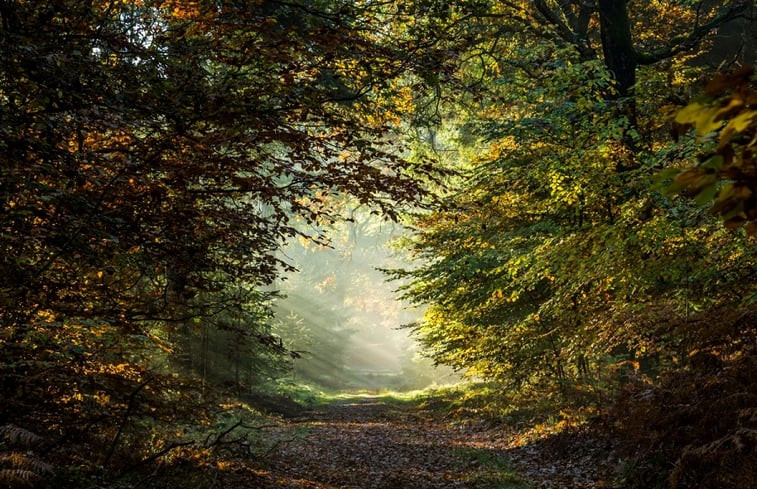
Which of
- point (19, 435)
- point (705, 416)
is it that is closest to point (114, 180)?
point (19, 435)

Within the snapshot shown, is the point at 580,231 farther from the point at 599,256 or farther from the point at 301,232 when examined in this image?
the point at 301,232

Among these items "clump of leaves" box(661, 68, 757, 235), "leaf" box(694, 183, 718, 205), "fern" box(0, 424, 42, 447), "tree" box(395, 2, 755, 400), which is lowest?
"fern" box(0, 424, 42, 447)

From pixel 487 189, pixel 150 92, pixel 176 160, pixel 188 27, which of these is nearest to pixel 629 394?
pixel 487 189

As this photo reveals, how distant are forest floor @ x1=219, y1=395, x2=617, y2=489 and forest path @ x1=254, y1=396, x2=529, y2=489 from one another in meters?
0.02

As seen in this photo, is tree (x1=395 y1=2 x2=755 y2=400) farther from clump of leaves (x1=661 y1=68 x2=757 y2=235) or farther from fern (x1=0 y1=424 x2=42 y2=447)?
fern (x1=0 y1=424 x2=42 y2=447)

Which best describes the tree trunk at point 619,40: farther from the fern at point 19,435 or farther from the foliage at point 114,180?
the fern at point 19,435

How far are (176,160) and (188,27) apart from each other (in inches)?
67.3

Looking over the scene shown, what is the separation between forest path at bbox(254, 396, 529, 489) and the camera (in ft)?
24.6

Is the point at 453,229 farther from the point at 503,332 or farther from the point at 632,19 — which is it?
the point at 632,19

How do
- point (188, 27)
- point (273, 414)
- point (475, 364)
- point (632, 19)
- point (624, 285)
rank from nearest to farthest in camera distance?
point (188, 27) → point (624, 285) → point (475, 364) → point (632, 19) → point (273, 414)

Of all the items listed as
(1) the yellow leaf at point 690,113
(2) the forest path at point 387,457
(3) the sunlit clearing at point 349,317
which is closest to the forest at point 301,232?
(1) the yellow leaf at point 690,113

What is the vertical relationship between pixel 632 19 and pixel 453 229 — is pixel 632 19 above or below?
above

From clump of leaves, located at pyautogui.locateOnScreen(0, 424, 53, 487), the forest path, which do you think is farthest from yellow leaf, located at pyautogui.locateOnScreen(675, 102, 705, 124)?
the forest path

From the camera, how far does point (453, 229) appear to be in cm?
1153
